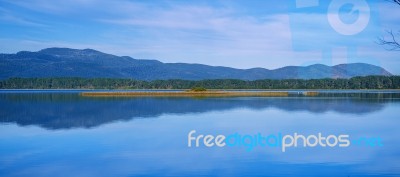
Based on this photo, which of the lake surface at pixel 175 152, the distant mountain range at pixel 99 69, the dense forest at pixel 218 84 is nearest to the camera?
the lake surface at pixel 175 152

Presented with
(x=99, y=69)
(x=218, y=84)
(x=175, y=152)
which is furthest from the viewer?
(x=99, y=69)

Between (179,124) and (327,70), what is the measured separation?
6425cm

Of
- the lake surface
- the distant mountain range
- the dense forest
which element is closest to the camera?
the lake surface

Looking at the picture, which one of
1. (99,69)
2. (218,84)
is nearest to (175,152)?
(218,84)

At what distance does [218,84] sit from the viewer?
76812 mm

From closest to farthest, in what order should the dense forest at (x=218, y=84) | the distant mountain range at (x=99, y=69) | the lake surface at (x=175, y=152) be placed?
the lake surface at (x=175, y=152) → the dense forest at (x=218, y=84) → the distant mountain range at (x=99, y=69)

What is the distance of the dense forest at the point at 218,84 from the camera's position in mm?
72938

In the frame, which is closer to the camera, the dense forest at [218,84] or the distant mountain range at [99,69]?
the dense forest at [218,84]

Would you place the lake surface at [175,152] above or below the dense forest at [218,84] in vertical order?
below

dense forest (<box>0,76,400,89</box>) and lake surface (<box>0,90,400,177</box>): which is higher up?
dense forest (<box>0,76,400,89</box>)

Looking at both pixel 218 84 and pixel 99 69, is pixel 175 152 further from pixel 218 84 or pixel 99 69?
pixel 99 69

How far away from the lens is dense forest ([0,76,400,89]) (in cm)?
7294

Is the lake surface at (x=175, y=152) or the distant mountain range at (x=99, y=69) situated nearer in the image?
the lake surface at (x=175, y=152)

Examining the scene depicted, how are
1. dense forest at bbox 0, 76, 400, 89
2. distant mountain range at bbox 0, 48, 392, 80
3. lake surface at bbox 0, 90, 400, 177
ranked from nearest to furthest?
lake surface at bbox 0, 90, 400, 177
dense forest at bbox 0, 76, 400, 89
distant mountain range at bbox 0, 48, 392, 80
